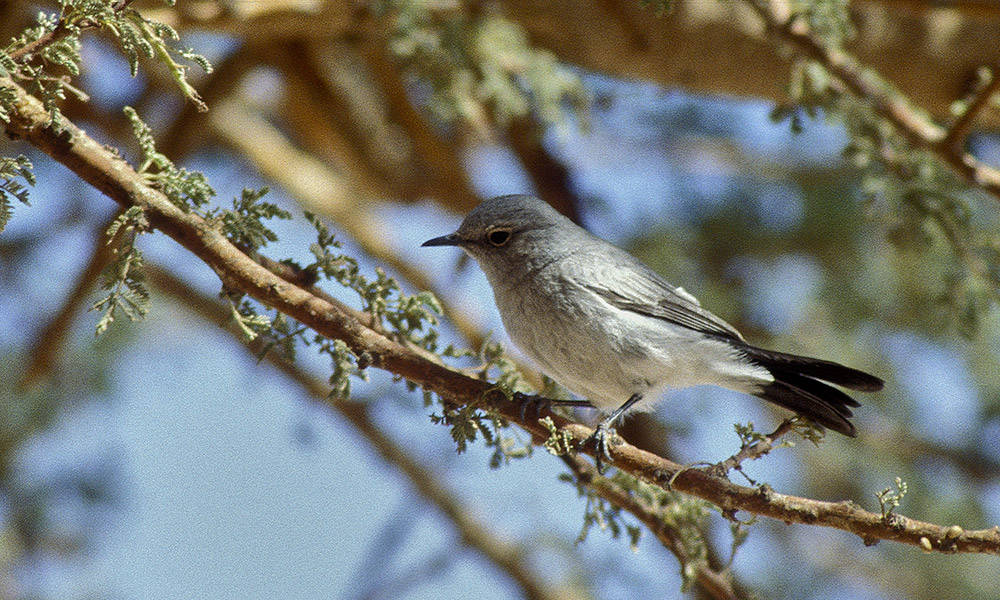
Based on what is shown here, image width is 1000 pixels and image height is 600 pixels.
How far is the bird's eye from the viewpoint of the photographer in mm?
3146

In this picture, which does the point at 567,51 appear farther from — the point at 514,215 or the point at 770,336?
the point at 770,336

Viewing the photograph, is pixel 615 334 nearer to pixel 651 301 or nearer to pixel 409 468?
pixel 651 301

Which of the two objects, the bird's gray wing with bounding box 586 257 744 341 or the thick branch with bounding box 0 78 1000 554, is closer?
the thick branch with bounding box 0 78 1000 554

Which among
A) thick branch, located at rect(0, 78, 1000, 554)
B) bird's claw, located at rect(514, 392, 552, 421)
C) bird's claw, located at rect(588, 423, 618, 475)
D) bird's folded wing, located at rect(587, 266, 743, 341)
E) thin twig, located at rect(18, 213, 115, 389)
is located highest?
bird's folded wing, located at rect(587, 266, 743, 341)

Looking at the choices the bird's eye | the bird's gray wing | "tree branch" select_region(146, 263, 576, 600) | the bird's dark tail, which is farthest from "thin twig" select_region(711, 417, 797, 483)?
"tree branch" select_region(146, 263, 576, 600)

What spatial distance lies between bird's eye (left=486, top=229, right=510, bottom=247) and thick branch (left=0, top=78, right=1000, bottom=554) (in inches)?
38.3

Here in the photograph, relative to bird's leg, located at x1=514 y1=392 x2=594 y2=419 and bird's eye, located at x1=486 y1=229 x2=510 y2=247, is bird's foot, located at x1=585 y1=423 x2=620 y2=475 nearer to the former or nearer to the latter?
bird's leg, located at x1=514 y1=392 x2=594 y2=419

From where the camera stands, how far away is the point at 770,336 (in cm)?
470

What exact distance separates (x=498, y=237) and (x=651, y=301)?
0.55m

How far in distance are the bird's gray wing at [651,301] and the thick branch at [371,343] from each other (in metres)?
0.78

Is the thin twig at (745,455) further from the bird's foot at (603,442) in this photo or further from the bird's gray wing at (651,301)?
the bird's gray wing at (651,301)

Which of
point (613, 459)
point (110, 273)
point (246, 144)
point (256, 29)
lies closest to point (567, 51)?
point (256, 29)

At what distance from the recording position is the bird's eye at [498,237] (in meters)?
3.15

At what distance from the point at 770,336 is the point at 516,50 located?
2.08 meters
